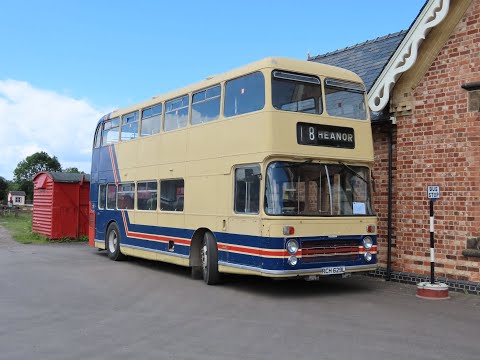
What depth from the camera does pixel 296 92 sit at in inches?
405

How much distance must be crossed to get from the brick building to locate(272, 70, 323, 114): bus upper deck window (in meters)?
2.06

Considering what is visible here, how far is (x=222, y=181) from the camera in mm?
11023

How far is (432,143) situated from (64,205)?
15220 millimetres

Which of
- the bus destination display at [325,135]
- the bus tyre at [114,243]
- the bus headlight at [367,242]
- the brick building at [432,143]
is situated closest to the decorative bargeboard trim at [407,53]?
the brick building at [432,143]

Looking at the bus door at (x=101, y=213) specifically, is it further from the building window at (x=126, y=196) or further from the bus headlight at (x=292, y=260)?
the bus headlight at (x=292, y=260)

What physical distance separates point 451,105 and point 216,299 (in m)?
5.83

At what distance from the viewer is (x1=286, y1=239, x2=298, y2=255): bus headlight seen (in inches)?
377

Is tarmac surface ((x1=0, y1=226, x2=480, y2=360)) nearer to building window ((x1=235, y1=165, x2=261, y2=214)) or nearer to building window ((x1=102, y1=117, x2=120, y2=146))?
building window ((x1=235, y1=165, x2=261, y2=214))

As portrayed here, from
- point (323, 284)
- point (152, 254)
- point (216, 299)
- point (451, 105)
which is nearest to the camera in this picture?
point (216, 299)

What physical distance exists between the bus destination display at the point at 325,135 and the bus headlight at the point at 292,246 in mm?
1760

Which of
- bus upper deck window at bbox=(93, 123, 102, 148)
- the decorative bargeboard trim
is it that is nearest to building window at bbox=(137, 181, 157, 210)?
bus upper deck window at bbox=(93, 123, 102, 148)

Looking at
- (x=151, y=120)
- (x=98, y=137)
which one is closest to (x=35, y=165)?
(x=98, y=137)

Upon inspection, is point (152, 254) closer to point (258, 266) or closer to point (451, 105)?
point (258, 266)

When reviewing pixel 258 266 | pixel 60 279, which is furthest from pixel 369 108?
pixel 60 279
